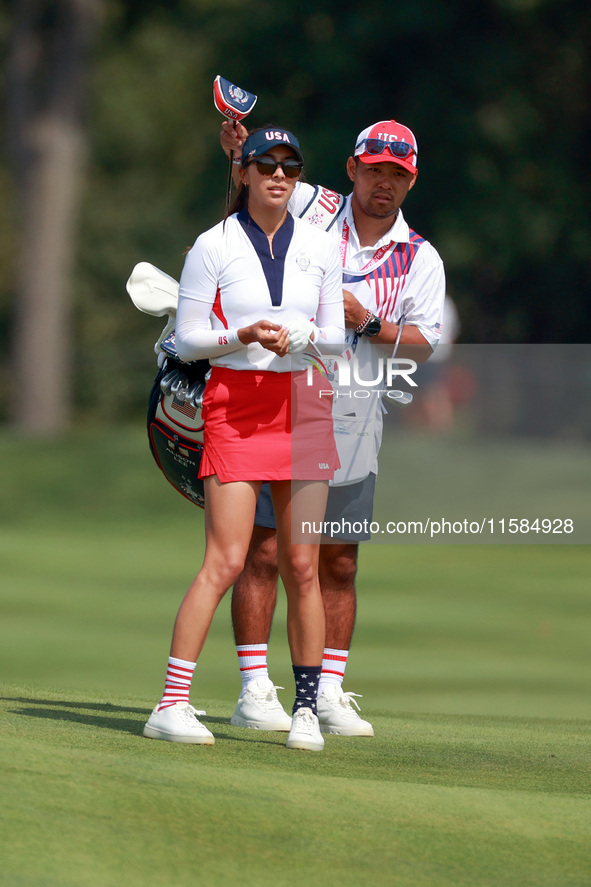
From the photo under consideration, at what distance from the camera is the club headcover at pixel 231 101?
4.57 metres

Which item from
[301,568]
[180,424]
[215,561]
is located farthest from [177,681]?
[180,424]

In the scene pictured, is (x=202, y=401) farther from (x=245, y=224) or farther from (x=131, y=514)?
(x=131, y=514)

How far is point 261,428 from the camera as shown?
4004 mm

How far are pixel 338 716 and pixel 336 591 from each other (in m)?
0.47

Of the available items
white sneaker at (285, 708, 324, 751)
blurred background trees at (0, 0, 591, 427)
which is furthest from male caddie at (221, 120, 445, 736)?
blurred background trees at (0, 0, 591, 427)

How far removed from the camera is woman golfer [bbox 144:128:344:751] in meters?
3.95

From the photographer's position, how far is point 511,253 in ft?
78.9

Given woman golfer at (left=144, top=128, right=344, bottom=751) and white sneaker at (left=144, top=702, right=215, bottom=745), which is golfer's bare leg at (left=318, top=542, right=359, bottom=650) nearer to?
woman golfer at (left=144, top=128, right=344, bottom=751)

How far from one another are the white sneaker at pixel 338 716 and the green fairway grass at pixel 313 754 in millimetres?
190

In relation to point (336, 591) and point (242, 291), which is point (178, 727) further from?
point (242, 291)

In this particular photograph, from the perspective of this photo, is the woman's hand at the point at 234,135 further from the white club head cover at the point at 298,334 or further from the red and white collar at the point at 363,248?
the white club head cover at the point at 298,334

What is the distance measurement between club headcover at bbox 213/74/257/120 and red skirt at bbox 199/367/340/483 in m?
1.06

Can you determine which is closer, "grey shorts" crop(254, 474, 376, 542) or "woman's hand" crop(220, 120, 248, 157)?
"woman's hand" crop(220, 120, 248, 157)

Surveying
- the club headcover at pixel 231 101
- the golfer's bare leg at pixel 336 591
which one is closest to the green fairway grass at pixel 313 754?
the golfer's bare leg at pixel 336 591
